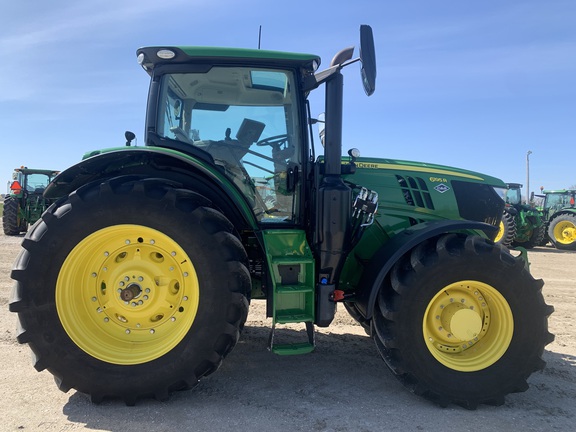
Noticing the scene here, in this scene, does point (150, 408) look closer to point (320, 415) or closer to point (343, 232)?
point (320, 415)

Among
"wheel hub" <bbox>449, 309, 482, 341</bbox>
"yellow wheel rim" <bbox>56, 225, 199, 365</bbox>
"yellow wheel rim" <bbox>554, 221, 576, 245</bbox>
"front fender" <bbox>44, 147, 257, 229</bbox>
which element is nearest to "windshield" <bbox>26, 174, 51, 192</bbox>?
"front fender" <bbox>44, 147, 257, 229</bbox>

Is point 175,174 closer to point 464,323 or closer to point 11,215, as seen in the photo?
point 464,323

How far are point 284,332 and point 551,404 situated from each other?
7.61ft

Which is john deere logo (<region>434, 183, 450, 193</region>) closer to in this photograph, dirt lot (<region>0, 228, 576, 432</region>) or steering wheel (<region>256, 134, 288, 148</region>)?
steering wheel (<region>256, 134, 288, 148</region>)

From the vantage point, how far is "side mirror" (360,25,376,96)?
2746mm

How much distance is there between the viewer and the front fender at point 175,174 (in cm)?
300

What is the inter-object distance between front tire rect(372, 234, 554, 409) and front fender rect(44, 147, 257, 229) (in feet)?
3.94

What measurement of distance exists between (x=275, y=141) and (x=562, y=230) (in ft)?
50.1

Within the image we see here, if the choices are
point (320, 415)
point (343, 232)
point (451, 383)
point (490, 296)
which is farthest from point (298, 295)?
point (490, 296)

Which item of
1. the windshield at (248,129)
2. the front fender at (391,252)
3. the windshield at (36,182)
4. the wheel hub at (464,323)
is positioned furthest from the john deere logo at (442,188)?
the windshield at (36,182)

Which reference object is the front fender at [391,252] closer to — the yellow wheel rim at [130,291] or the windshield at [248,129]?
the windshield at [248,129]

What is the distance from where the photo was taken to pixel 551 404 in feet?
9.49

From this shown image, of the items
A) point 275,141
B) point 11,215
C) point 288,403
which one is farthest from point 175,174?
point 11,215

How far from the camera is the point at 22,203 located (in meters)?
14.0
